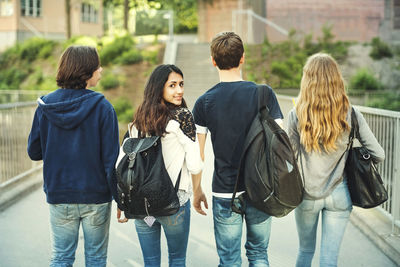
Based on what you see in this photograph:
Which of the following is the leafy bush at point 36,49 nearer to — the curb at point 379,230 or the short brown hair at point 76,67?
the curb at point 379,230

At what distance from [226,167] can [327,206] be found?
0.75 metres

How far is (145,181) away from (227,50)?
3.23ft

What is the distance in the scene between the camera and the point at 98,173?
321 centimetres

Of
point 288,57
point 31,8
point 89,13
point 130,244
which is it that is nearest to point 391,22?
point 288,57

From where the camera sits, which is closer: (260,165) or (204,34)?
(260,165)

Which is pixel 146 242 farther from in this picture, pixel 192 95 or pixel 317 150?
pixel 192 95

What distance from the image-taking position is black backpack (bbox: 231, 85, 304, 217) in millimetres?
2920

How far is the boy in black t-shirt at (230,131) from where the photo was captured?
309cm

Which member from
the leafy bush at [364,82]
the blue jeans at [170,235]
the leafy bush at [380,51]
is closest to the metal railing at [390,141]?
the blue jeans at [170,235]

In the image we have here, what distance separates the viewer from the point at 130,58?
914 inches

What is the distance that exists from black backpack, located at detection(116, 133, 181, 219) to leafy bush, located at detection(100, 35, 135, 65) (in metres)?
21.3

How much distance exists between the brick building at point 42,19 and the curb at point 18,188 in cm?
2719

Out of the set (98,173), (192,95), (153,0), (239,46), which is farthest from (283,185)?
(153,0)

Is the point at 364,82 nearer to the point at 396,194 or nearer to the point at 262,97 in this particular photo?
the point at 396,194
